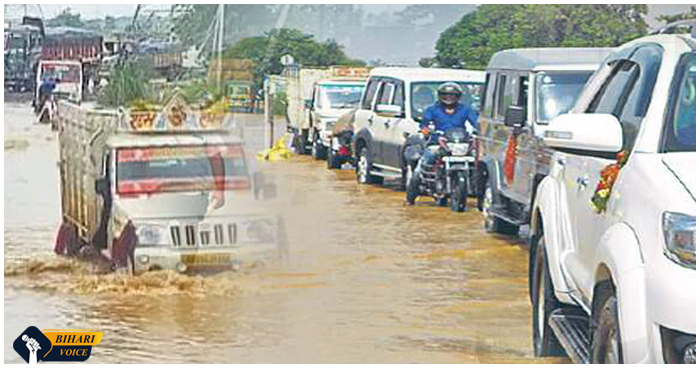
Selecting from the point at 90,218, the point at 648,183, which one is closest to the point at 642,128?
the point at 648,183

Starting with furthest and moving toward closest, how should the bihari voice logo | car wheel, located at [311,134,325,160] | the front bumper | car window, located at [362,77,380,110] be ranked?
car wheel, located at [311,134,325,160]
car window, located at [362,77,380,110]
the front bumper
the bihari voice logo

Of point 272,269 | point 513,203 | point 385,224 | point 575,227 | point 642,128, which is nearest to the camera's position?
point 642,128

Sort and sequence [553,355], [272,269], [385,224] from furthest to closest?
1. [385,224]
2. [272,269]
3. [553,355]

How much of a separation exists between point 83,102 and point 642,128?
17.9 ft

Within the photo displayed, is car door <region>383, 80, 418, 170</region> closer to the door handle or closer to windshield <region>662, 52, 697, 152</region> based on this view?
the door handle

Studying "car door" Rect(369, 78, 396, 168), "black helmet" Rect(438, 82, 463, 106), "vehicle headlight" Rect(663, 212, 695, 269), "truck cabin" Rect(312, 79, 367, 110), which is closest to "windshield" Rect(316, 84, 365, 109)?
"truck cabin" Rect(312, 79, 367, 110)

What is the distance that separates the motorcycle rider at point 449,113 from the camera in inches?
545

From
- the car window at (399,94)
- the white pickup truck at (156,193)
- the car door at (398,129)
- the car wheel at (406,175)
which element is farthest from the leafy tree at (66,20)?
the car window at (399,94)

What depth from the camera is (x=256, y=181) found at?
1120 centimetres

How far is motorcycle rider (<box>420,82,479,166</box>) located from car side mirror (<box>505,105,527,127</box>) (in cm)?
262

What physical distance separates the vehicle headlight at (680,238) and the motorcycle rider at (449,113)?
→ 9.46 metres

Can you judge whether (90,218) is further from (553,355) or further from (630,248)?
(630,248)

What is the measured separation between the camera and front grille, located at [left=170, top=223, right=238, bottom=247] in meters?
9.87

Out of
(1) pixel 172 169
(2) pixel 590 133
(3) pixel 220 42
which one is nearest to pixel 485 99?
(1) pixel 172 169
